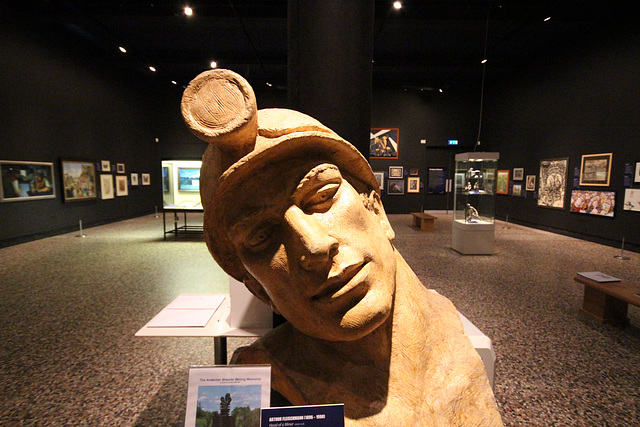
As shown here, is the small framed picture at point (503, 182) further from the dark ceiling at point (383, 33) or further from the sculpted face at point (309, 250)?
the sculpted face at point (309, 250)

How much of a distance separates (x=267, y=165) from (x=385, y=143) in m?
13.1

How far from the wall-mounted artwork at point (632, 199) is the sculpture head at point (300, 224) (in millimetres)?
8688

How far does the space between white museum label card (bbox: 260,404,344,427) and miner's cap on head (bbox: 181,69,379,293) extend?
0.57m

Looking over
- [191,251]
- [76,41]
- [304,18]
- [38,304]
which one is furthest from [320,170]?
[76,41]

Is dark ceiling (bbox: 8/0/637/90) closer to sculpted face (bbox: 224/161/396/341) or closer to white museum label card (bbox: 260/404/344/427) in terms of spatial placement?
sculpted face (bbox: 224/161/396/341)

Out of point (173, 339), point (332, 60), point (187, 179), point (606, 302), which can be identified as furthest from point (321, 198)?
point (187, 179)

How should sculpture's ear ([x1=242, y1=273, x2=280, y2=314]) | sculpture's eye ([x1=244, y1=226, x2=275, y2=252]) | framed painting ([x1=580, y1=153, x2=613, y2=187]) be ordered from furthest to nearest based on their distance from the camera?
framed painting ([x1=580, y1=153, x2=613, y2=187]) → sculpture's ear ([x1=242, y1=273, x2=280, y2=314]) → sculpture's eye ([x1=244, y1=226, x2=275, y2=252])

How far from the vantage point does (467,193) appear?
7.84 meters

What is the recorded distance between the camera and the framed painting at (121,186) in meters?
11.7

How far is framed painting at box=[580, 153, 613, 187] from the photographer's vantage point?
26.5ft

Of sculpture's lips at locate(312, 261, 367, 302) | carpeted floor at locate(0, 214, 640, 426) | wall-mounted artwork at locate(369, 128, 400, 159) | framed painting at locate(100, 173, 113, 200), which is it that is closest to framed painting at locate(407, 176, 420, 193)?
wall-mounted artwork at locate(369, 128, 400, 159)

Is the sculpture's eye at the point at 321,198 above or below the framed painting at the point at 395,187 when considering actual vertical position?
above

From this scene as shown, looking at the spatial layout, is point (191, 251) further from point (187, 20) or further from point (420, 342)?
point (420, 342)

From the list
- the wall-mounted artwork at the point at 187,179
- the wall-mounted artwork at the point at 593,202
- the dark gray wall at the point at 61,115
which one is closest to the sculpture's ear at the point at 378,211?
the wall-mounted artwork at the point at 187,179
